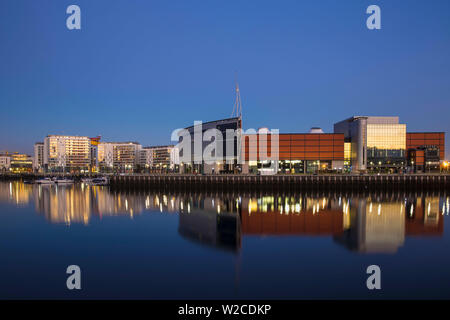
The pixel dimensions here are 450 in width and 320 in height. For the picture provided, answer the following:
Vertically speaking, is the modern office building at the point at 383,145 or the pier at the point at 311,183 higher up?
the modern office building at the point at 383,145

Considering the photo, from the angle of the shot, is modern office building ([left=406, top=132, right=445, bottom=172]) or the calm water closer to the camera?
the calm water

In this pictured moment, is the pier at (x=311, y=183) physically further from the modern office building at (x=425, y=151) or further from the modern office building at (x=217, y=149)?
the modern office building at (x=425, y=151)

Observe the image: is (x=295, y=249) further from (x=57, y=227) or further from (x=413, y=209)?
(x=413, y=209)

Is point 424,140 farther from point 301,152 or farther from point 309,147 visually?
point 301,152

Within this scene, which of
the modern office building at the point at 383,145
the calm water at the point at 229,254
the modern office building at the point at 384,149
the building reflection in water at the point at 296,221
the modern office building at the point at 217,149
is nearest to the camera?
the calm water at the point at 229,254

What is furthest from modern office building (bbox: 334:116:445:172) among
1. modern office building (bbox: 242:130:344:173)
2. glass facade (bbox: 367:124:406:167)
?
modern office building (bbox: 242:130:344:173)

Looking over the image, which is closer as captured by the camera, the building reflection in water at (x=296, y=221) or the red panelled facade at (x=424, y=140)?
the building reflection in water at (x=296, y=221)

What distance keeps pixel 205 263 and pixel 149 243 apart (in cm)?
677

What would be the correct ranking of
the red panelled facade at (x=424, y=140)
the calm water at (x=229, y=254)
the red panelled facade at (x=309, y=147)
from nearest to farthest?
the calm water at (x=229, y=254) → the red panelled facade at (x=309, y=147) → the red panelled facade at (x=424, y=140)

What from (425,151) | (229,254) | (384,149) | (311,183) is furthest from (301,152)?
(229,254)

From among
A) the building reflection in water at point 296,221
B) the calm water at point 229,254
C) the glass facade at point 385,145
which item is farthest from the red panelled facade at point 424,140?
the calm water at point 229,254

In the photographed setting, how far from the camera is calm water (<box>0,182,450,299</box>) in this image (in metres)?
12.9

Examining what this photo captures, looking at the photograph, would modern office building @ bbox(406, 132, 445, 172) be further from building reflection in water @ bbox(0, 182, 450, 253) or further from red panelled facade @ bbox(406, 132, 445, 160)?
building reflection in water @ bbox(0, 182, 450, 253)

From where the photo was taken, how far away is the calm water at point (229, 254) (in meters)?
12.9
